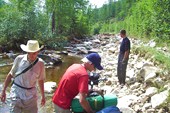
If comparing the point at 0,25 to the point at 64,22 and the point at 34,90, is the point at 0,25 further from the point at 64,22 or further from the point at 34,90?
the point at 34,90

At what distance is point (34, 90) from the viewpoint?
15.6 feet

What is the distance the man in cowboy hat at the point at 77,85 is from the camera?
371cm

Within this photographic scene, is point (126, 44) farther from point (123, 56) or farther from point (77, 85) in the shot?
point (77, 85)

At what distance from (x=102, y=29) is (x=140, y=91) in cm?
9741

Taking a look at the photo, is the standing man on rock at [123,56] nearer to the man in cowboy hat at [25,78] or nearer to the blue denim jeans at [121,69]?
the blue denim jeans at [121,69]

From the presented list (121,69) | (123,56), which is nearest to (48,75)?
(121,69)

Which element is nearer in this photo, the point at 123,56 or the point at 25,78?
the point at 25,78

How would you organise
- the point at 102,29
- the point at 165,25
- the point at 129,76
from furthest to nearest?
the point at 102,29 < the point at 129,76 < the point at 165,25

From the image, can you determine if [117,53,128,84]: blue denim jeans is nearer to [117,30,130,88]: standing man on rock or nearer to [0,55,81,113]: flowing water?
[117,30,130,88]: standing man on rock

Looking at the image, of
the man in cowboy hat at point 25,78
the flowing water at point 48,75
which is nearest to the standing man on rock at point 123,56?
the flowing water at point 48,75

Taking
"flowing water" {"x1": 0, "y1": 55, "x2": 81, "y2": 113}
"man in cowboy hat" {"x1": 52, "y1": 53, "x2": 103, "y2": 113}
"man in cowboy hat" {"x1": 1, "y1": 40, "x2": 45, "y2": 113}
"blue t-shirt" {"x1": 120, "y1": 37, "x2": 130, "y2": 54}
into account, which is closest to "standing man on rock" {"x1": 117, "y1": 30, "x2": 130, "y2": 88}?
"blue t-shirt" {"x1": 120, "y1": 37, "x2": 130, "y2": 54}

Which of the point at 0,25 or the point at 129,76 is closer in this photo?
the point at 129,76

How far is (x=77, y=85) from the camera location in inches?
151

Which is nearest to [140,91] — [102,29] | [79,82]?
[79,82]
